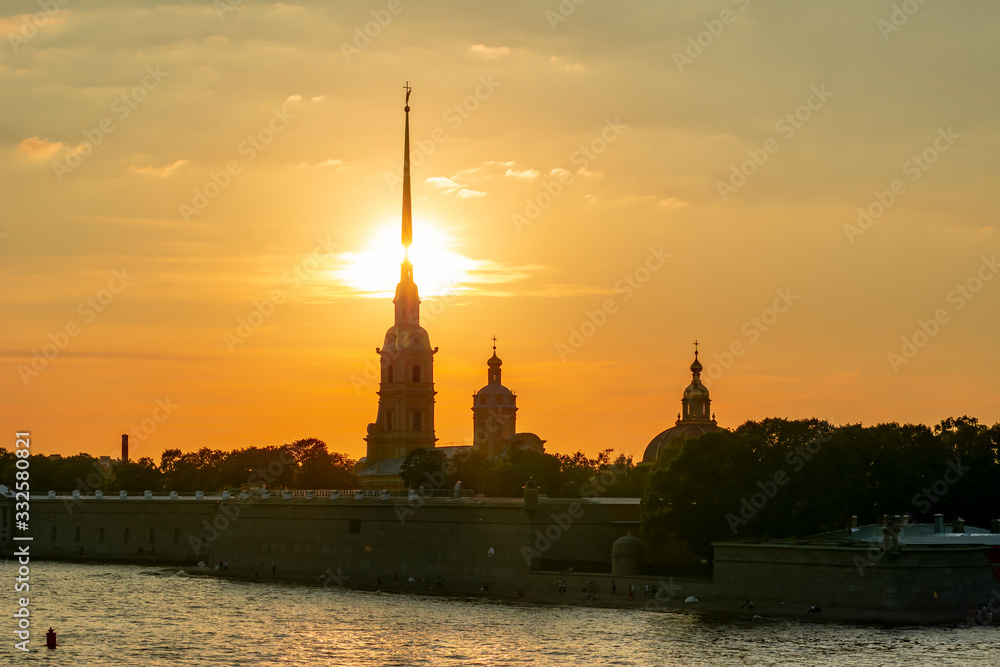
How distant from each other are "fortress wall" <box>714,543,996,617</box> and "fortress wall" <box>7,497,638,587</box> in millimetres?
15251

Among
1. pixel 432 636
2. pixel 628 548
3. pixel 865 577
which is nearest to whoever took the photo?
pixel 432 636

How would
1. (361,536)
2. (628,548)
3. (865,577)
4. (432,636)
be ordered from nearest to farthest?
1. (432,636)
2. (865,577)
3. (628,548)
4. (361,536)

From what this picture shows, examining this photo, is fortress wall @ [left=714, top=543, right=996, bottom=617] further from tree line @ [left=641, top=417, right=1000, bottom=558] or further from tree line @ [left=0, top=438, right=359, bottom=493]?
tree line @ [left=0, top=438, right=359, bottom=493]

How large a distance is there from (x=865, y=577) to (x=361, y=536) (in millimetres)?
41613

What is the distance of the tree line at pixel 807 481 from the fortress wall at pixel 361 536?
7.09 m

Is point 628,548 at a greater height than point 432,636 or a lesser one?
greater

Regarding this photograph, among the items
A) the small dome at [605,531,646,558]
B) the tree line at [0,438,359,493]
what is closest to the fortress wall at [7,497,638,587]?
the small dome at [605,531,646,558]

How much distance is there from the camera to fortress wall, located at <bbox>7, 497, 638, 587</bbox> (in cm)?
9431

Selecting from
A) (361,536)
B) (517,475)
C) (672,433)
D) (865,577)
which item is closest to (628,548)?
(865,577)

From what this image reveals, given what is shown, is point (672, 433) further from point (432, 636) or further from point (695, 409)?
point (432, 636)

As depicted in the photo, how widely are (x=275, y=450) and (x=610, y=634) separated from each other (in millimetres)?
115325

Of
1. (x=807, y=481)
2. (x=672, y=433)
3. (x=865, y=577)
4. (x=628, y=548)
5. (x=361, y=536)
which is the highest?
(x=672, y=433)

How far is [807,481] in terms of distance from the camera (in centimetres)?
8844

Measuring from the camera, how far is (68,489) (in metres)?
169
